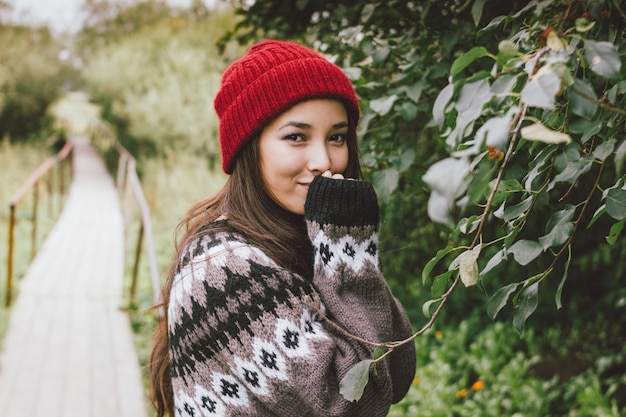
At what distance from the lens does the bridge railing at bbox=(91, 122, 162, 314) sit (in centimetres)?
558

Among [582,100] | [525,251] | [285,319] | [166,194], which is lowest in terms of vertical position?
[166,194]

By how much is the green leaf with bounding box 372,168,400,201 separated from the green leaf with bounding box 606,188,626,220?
2.45 ft

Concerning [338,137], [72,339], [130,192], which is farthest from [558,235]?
[130,192]

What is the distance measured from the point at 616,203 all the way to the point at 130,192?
28.6ft

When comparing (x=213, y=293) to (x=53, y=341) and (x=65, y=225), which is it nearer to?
(x=53, y=341)

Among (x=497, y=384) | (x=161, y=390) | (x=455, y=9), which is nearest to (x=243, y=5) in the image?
(x=455, y=9)

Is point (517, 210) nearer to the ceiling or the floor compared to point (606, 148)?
nearer to the floor

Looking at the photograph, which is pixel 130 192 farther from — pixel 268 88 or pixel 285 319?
pixel 285 319

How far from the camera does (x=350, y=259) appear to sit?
5.06 ft

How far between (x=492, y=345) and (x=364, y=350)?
296 cm

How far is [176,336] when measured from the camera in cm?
160

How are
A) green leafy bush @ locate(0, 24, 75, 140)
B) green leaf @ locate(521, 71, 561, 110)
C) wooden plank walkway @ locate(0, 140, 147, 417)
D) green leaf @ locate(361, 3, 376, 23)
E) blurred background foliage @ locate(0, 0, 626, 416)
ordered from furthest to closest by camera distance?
1. green leafy bush @ locate(0, 24, 75, 140)
2. wooden plank walkway @ locate(0, 140, 147, 417)
3. green leaf @ locate(361, 3, 376, 23)
4. blurred background foliage @ locate(0, 0, 626, 416)
5. green leaf @ locate(521, 71, 561, 110)

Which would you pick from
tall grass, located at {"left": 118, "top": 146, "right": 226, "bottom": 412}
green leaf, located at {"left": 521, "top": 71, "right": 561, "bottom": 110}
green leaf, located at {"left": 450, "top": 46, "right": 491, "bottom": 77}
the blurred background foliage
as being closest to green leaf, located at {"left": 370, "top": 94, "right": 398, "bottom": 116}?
the blurred background foliage

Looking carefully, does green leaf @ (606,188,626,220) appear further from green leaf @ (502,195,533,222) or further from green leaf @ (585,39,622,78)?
green leaf @ (585,39,622,78)
